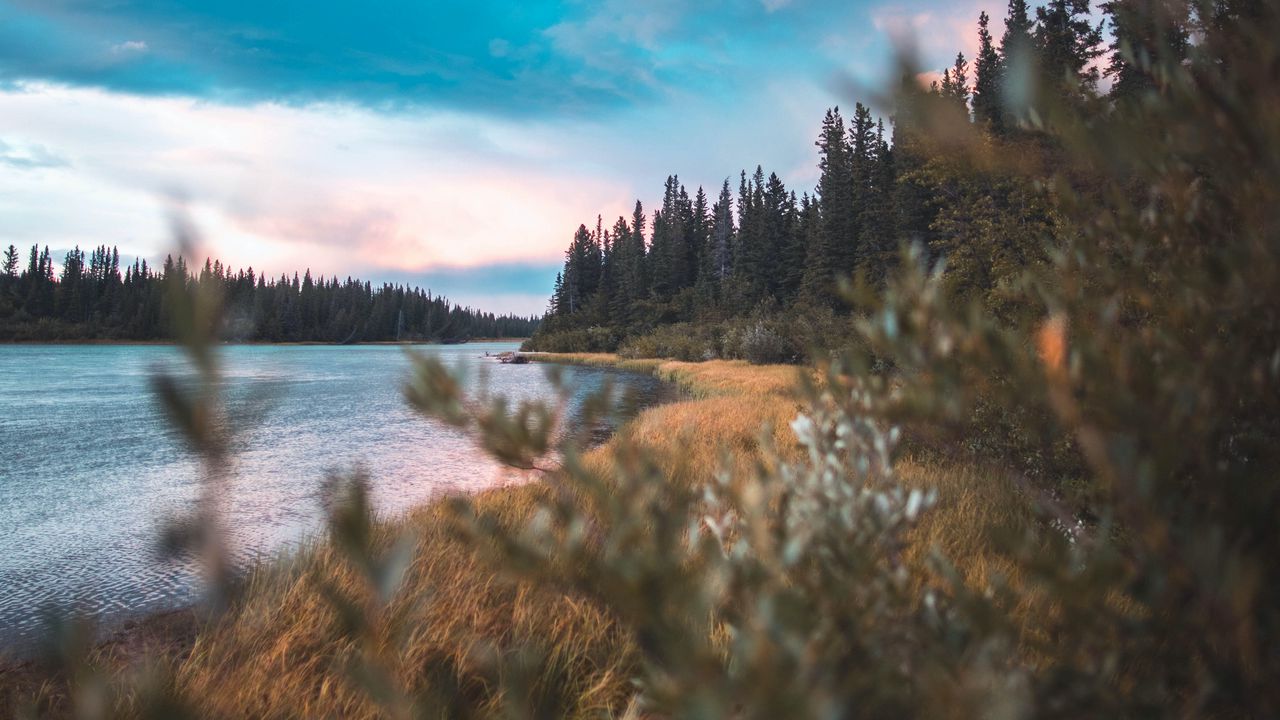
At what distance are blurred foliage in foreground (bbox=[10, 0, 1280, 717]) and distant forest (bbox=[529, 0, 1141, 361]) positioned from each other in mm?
135

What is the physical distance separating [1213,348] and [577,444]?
52.6 inches

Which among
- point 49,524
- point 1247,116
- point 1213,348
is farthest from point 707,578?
point 49,524

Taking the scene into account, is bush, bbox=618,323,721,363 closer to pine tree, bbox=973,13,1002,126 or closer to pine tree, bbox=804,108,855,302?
pine tree, bbox=804,108,855,302

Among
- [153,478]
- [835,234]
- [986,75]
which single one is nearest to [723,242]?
[835,234]

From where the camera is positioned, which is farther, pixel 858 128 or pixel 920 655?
pixel 858 128

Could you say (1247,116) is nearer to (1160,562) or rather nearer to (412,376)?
(1160,562)

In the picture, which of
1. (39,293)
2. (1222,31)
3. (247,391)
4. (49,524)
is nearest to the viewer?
(247,391)

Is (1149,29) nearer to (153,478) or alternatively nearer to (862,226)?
(153,478)

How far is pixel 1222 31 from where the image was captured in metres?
1.88

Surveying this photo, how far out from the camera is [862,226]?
51.8m

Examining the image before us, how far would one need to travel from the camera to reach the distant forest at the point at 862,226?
2053 millimetres

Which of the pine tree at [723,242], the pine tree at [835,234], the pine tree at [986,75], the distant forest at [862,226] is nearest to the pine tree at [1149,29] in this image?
the distant forest at [862,226]

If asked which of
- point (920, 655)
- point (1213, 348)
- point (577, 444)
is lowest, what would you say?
point (920, 655)

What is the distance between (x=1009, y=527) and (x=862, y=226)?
54.0 metres
